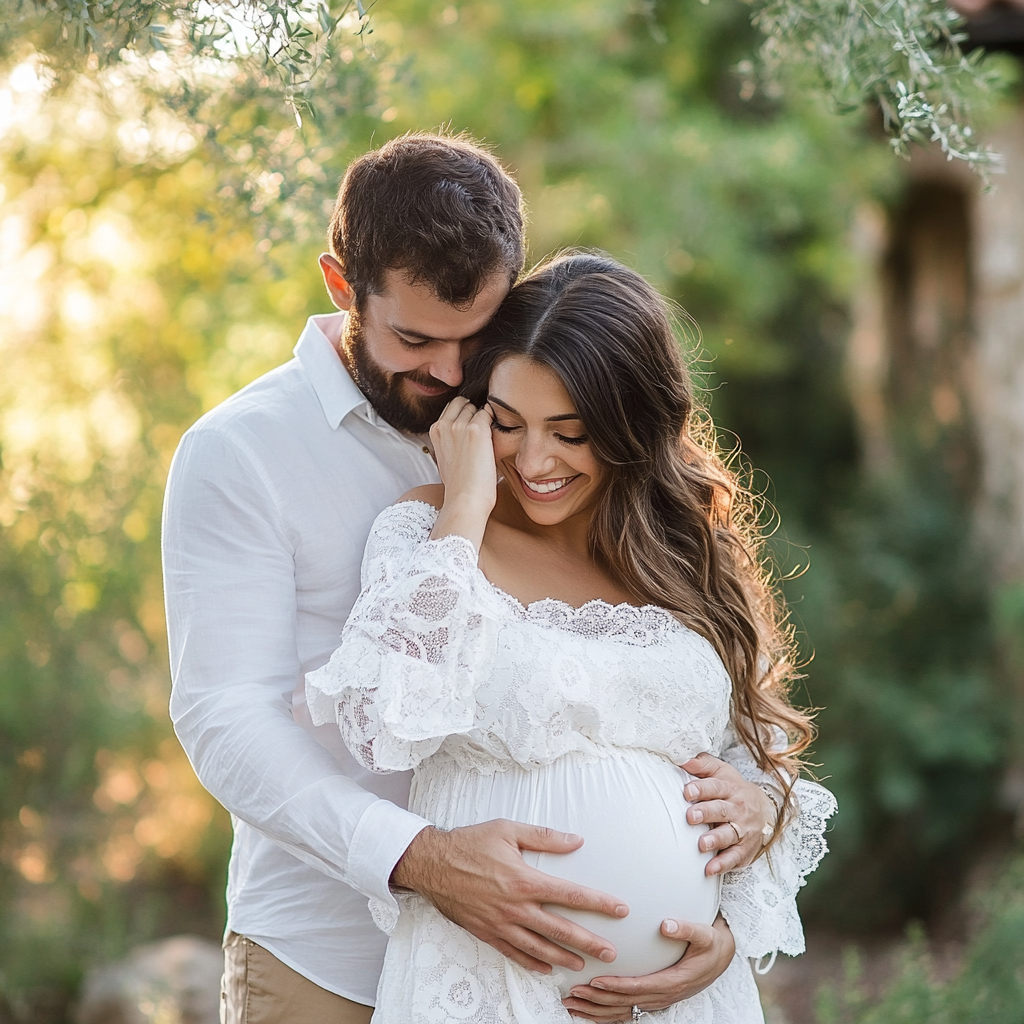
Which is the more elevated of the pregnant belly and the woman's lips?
the woman's lips

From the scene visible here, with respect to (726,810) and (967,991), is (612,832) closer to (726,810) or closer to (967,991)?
(726,810)

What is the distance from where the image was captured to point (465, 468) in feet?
7.01

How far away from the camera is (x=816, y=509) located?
10.1 m

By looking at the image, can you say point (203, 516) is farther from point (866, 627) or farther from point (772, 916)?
point (866, 627)

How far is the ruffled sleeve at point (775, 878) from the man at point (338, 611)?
63 millimetres

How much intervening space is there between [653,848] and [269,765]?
2.25 ft

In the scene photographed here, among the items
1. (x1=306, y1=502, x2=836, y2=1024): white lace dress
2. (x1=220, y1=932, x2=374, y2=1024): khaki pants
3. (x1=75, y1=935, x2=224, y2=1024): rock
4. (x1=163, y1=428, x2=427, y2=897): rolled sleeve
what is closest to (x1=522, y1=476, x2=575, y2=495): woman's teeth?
(x1=306, y1=502, x2=836, y2=1024): white lace dress

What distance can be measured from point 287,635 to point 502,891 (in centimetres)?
59

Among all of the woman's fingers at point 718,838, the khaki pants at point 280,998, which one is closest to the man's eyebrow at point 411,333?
the woman's fingers at point 718,838

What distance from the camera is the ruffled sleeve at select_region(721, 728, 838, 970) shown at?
222 centimetres

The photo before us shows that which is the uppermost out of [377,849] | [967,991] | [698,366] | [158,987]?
[377,849]

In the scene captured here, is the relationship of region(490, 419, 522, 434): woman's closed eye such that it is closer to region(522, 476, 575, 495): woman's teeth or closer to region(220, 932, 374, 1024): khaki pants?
region(522, 476, 575, 495): woman's teeth

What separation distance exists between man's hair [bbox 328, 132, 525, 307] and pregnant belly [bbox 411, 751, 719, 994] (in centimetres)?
89

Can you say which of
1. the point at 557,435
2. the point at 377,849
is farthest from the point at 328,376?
the point at 377,849
